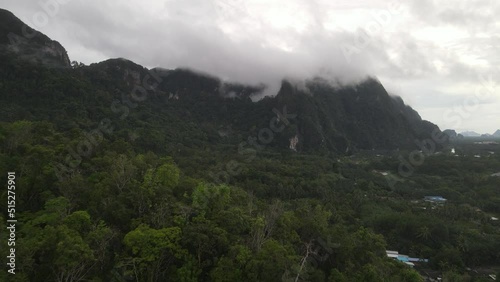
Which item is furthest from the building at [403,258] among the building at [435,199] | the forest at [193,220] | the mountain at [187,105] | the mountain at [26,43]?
the mountain at [26,43]

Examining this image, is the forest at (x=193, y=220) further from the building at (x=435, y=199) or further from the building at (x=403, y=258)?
the building at (x=435, y=199)

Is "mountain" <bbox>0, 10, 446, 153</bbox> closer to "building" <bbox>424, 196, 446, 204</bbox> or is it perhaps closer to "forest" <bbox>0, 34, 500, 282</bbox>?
"forest" <bbox>0, 34, 500, 282</bbox>

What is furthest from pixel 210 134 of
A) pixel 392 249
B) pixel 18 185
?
pixel 18 185

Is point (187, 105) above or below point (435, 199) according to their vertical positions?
above

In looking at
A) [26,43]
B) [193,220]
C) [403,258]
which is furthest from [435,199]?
[26,43]

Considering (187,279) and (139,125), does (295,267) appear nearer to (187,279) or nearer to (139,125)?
(187,279)

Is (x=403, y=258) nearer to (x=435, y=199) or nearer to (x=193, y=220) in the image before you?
(x=193, y=220)

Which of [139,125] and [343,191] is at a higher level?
[139,125]
